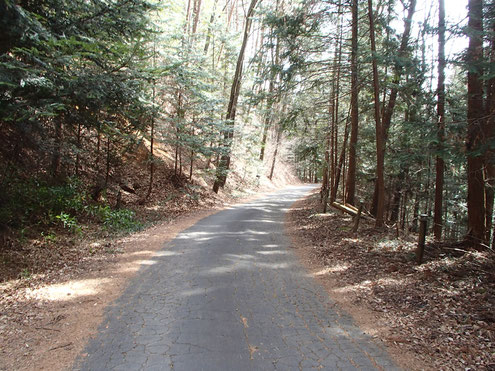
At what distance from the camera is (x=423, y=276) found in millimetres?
6254

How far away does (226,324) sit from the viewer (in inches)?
175

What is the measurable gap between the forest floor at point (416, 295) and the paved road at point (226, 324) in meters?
0.52

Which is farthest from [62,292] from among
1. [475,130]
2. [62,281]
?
[475,130]

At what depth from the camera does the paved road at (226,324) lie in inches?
145

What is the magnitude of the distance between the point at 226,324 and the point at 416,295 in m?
3.62

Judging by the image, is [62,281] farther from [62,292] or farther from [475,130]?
[475,130]

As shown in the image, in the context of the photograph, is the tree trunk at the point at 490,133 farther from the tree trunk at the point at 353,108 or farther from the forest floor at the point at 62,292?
the forest floor at the point at 62,292

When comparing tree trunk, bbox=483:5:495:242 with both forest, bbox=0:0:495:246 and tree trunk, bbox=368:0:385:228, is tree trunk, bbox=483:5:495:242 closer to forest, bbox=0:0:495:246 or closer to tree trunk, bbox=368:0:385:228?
forest, bbox=0:0:495:246

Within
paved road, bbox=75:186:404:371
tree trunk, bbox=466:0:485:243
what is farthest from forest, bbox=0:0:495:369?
paved road, bbox=75:186:404:371

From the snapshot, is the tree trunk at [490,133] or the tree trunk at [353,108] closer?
the tree trunk at [490,133]

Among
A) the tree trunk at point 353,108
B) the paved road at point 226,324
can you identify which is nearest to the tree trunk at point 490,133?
the tree trunk at point 353,108

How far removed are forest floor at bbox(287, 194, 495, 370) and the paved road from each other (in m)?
0.52

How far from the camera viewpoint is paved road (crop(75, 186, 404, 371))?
12.1 ft

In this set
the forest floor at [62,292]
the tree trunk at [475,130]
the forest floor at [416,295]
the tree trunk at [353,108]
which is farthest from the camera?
the tree trunk at [353,108]
